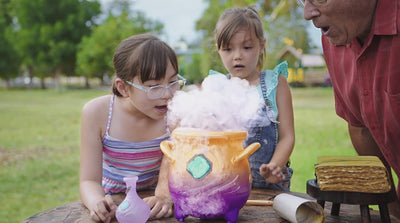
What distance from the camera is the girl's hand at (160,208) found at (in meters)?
1.71

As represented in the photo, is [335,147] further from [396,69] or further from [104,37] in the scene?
Answer: [104,37]

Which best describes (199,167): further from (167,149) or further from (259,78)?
(259,78)

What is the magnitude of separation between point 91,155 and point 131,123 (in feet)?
0.99

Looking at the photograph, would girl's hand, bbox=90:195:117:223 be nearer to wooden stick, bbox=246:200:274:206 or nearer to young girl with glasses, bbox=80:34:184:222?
young girl with glasses, bbox=80:34:184:222

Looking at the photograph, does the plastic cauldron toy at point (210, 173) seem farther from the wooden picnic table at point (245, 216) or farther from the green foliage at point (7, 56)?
the green foliage at point (7, 56)

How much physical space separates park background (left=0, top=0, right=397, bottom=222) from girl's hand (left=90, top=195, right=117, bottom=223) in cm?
102

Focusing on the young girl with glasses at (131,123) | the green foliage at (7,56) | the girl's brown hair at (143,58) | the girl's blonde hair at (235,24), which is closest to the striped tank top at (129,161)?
the young girl with glasses at (131,123)

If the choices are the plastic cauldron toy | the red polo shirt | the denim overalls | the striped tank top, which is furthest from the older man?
the striped tank top

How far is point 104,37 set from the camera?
97.0 ft

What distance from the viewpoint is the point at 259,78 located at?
2645 millimetres

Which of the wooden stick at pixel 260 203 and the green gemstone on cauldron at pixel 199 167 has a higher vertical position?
the green gemstone on cauldron at pixel 199 167

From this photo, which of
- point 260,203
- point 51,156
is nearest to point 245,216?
point 260,203

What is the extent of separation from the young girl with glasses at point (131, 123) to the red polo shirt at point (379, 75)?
37.1 inches

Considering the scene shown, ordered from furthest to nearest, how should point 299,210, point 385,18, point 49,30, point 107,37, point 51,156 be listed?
1. point 49,30
2. point 107,37
3. point 51,156
4. point 385,18
5. point 299,210
